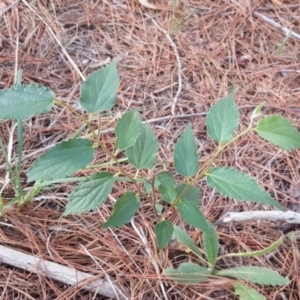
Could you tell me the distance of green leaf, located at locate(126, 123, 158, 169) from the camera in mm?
986

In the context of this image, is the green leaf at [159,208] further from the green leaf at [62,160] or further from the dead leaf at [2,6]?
the dead leaf at [2,6]

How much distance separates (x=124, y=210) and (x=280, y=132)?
370 mm

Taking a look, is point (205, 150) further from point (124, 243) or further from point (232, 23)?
point (232, 23)

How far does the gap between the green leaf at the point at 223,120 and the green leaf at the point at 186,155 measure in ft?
0.17

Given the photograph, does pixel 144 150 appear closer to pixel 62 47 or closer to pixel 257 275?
pixel 257 275

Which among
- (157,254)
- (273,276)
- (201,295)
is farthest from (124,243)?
(273,276)

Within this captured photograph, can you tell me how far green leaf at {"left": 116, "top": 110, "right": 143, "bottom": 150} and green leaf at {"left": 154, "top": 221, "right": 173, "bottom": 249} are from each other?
8.9 inches

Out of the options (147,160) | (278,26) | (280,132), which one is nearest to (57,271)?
(147,160)

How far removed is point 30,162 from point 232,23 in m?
1.03

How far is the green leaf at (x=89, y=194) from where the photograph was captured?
937 mm

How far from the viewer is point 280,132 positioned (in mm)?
921

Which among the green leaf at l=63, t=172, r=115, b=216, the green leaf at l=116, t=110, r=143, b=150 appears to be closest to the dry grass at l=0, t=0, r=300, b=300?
the green leaf at l=63, t=172, r=115, b=216

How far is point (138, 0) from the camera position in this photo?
1889 millimetres

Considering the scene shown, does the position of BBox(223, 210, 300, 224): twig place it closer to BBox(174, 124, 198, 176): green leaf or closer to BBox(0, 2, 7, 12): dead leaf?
BBox(174, 124, 198, 176): green leaf
